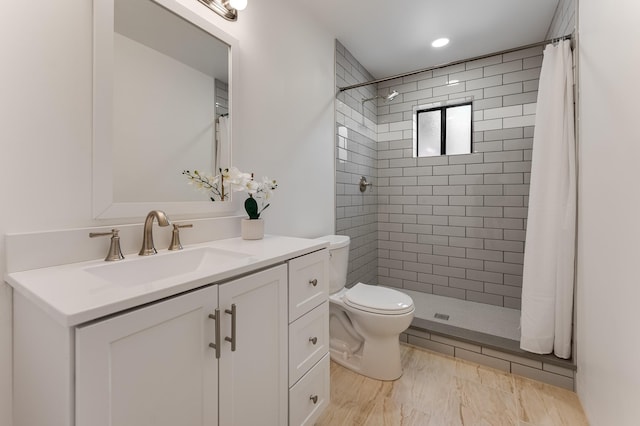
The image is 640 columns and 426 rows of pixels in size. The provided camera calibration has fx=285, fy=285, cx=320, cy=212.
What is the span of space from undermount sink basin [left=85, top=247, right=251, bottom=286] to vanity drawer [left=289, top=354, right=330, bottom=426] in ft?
1.98

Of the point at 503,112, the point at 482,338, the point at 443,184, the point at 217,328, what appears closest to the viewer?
the point at 217,328

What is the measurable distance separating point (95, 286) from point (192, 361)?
31cm

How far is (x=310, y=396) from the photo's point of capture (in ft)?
4.09

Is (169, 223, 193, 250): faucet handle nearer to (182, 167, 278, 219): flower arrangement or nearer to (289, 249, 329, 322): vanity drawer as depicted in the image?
(182, 167, 278, 219): flower arrangement

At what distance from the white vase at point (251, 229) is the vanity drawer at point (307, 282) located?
339 millimetres

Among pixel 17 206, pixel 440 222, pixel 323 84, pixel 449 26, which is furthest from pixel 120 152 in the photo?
pixel 440 222

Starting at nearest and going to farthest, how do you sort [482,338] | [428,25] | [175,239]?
[175,239], [482,338], [428,25]

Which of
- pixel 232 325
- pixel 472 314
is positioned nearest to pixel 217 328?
pixel 232 325

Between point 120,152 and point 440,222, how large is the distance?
9.06 ft

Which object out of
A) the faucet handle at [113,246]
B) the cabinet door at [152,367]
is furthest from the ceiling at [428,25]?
the cabinet door at [152,367]

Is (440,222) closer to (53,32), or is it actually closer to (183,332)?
(183,332)

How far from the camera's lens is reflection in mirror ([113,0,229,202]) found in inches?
42.9

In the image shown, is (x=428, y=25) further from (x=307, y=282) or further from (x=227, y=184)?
(x=307, y=282)

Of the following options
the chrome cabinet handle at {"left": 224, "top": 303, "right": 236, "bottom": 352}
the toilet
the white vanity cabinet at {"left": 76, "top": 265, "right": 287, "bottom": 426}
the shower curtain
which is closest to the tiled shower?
the toilet
